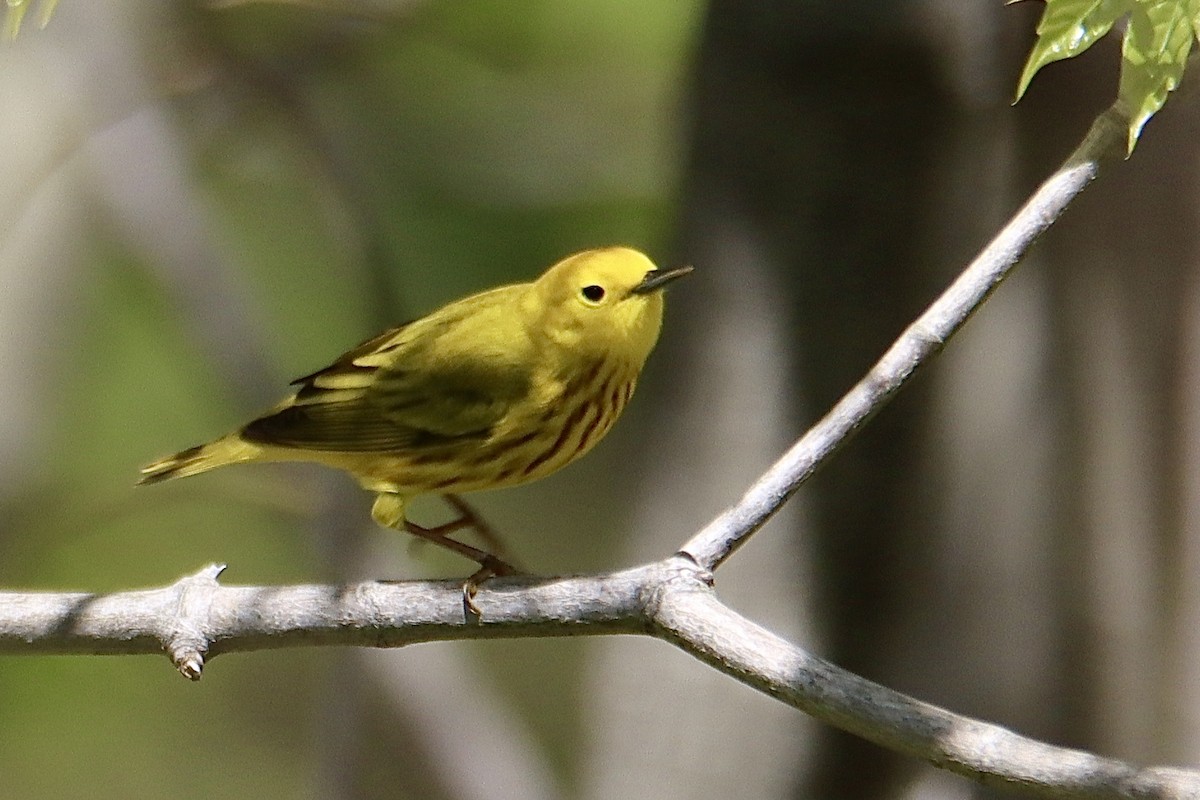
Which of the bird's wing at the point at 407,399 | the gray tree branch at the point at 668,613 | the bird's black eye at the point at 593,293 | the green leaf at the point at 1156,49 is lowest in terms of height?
the gray tree branch at the point at 668,613

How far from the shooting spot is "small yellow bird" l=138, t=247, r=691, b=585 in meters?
1.20

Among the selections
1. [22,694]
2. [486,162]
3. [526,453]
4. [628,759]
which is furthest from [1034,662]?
[22,694]

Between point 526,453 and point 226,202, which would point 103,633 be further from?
point 226,202

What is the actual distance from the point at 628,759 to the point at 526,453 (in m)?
0.83

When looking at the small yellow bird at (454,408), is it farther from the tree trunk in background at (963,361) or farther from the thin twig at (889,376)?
the tree trunk in background at (963,361)

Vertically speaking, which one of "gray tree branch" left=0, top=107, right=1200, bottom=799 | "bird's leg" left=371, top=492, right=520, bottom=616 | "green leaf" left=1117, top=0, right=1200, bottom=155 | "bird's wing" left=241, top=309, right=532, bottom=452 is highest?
"green leaf" left=1117, top=0, right=1200, bottom=155

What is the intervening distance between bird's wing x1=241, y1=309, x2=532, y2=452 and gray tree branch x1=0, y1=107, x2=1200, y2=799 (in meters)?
A: 0.16

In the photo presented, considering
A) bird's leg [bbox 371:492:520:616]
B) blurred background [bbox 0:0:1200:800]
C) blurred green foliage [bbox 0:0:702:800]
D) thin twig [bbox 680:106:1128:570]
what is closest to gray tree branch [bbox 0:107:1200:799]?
thin twig [bbox 680:106:1128:570]

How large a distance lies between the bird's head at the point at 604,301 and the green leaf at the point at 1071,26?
329 mm

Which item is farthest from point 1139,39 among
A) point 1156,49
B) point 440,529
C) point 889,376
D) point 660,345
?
point 660,345

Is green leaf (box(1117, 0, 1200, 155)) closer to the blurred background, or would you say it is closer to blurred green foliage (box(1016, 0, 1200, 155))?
blurred green foliage (box(1016, 0, 1200, 155))

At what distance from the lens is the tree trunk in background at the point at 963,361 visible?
1.69 metres

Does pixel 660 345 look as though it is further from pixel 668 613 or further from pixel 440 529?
pixel 668 613

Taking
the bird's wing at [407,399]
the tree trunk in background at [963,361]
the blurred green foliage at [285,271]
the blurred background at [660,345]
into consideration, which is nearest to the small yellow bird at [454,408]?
the bird's wing at [407,399]
